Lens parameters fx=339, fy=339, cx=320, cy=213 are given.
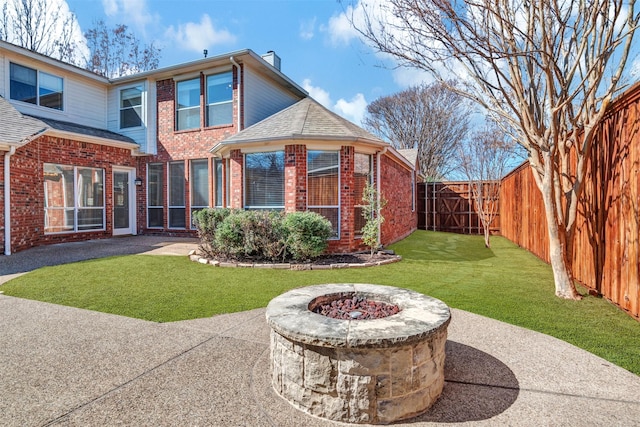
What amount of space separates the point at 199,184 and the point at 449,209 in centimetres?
1286

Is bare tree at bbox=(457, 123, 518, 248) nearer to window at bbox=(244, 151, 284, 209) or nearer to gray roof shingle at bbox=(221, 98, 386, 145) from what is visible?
gray roof shingle at bbox=(221, 98, 386, 145)

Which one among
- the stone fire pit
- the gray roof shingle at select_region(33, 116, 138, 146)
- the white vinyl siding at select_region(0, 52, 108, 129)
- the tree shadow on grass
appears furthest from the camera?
the gray roof shingle at select_region(33, 116, 138, 146)

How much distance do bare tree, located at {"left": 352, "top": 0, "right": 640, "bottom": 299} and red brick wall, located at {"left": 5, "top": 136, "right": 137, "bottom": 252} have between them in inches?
401

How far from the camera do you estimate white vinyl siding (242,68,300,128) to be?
39.0 ft

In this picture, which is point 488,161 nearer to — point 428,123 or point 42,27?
point 428,123

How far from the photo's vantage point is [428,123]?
2738 centimetres

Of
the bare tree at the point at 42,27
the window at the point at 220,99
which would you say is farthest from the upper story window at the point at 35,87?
the bare tree at the point at 42,27

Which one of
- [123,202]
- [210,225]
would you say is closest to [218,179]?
[210,225]

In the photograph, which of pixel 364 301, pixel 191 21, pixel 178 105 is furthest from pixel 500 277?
pixel 191 21

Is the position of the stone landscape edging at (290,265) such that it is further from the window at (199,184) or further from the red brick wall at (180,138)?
the window at (199,184)

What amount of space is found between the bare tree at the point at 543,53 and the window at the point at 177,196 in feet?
31.8

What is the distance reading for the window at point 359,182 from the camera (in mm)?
9500

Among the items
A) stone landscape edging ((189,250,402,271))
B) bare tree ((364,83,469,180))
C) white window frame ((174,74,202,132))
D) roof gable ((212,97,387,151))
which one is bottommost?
stone landscape edging ((189,250,402,271))

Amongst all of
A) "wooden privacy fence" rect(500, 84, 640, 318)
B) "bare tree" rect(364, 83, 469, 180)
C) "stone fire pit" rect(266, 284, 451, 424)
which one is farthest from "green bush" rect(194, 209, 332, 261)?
"bare tree" rect(364, 83, 469, 180)
